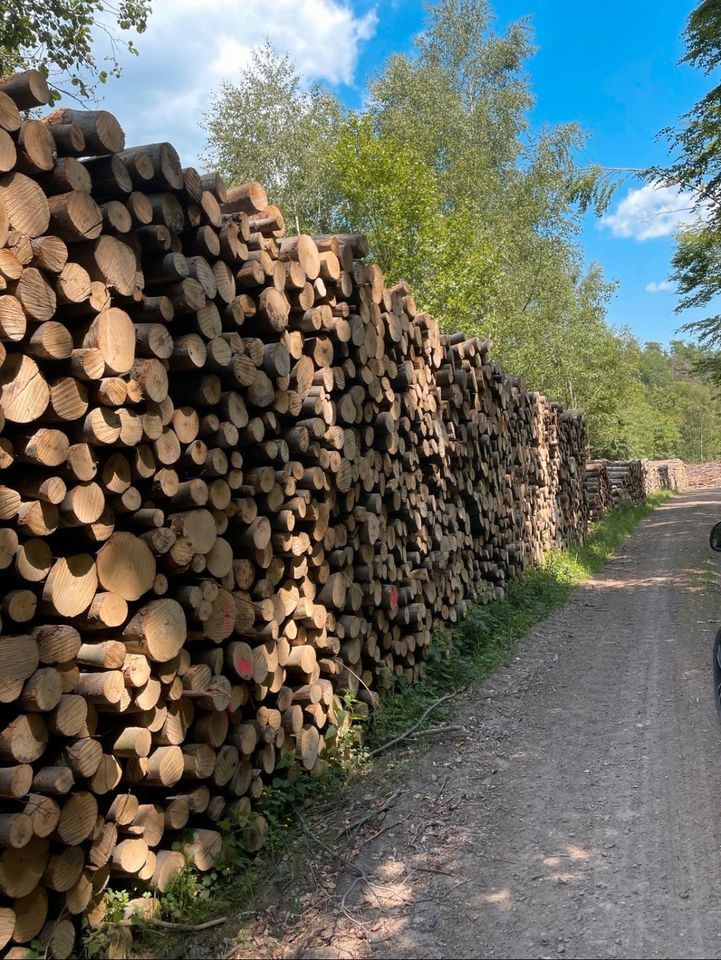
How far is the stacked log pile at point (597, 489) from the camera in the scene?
22250 mm

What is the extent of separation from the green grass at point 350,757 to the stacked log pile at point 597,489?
10.8 metres

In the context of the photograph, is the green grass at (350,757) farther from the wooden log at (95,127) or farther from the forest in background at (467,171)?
the forest in background at (467,171)

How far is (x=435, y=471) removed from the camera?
8.00 metres

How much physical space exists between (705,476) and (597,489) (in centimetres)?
3382

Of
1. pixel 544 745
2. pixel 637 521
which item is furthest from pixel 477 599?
pixel 637 521

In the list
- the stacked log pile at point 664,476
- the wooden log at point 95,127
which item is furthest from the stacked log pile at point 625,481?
the wooden log at point 95,127

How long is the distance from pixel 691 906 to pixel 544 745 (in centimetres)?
210

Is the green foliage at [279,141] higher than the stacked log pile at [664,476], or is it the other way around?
the green foliage at [279,141]

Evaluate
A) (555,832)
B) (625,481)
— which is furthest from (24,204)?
(625,481)

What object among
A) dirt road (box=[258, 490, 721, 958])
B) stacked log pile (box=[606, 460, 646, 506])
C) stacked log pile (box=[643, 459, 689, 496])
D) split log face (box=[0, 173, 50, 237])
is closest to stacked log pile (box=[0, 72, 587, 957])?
split log face (box=[0, 173, 50, 237])

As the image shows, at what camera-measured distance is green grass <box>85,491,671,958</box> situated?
3662mm

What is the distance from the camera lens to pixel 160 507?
3.95 meters

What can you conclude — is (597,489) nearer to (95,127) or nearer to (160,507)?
(160,507)

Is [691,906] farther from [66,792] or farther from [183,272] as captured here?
[183,272]
